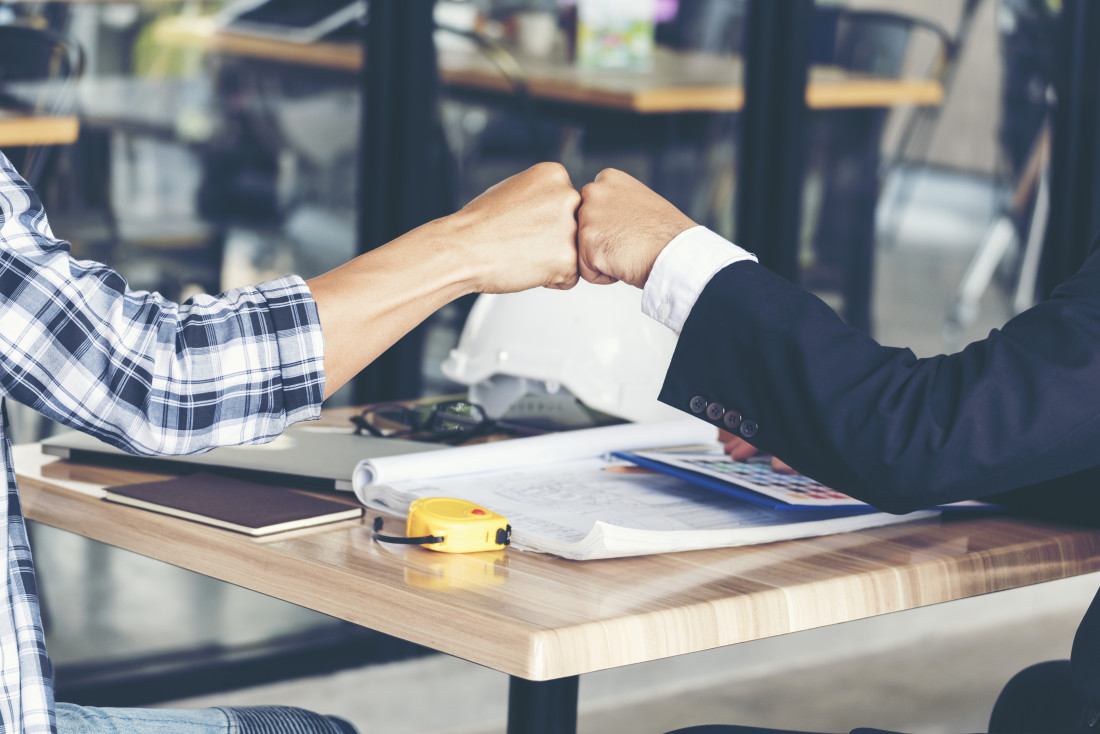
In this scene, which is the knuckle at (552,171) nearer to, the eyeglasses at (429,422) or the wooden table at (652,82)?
the eyeglasses at (429,422)

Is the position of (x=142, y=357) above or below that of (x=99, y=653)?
above

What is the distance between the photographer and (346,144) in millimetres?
2893

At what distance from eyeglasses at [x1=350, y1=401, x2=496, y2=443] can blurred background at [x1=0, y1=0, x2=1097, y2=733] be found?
3.94 ft

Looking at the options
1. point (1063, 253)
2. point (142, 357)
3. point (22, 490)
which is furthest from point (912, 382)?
point (1063, 253)

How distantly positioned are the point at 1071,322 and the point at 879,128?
7.94ft

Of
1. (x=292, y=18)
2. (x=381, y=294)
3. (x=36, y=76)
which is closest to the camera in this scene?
(x=381, y=294)

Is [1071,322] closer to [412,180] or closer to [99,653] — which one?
[412,180]

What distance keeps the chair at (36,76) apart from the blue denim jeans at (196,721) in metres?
1.50

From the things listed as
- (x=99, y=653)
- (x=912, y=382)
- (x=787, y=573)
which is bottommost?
(x=99, y=653)

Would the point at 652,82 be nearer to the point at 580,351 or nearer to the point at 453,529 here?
the point at 580,351

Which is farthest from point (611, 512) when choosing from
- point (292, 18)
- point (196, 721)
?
point (292, 18)

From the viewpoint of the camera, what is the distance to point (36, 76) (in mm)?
2506

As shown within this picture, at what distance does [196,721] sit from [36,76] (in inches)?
65.7

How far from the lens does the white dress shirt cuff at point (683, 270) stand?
42.0 inches
